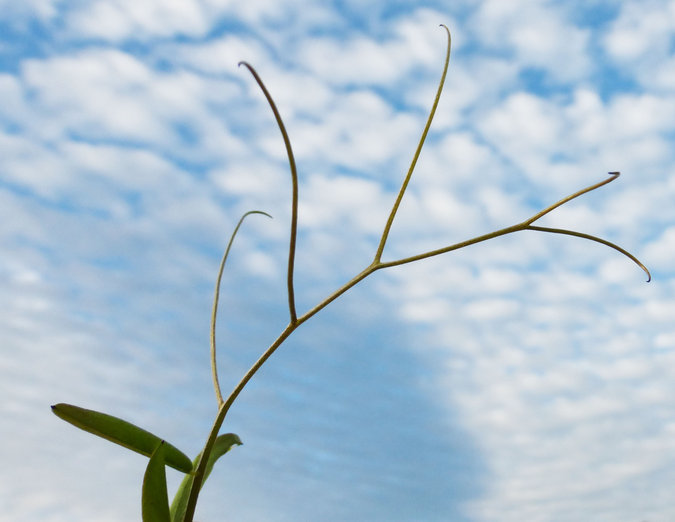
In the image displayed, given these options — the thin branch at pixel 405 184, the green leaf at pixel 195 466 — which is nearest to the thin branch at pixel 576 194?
the thin branch at pixel 405 184

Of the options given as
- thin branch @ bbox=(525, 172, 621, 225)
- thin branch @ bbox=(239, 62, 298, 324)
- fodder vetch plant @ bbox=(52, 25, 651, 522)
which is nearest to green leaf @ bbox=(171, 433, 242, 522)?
fodder vetch plant @ bbox=(52, 25, 651, 522)

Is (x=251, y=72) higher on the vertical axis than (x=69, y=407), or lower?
higher

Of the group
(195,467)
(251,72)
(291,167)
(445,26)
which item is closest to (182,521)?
(195,467)

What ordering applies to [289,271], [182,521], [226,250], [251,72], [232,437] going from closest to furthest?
1. [251,72]
2. [289,271]
3. [182,521]
4. [232,437]
5. [226,250]

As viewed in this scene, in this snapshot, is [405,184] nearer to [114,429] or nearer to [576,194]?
[576,194]

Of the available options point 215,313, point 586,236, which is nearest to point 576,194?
point 586,236

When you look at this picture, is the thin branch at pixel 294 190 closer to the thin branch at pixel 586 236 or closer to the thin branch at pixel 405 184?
the thin branch at pixel 405 184

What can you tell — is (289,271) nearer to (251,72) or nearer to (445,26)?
(251,72)
